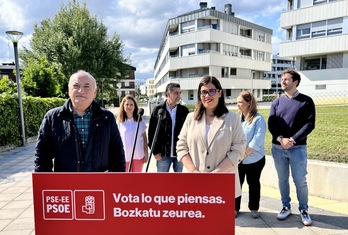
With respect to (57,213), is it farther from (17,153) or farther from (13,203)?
(17,153)

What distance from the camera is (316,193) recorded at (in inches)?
170

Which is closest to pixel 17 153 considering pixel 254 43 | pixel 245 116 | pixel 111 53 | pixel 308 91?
pixel 245 116

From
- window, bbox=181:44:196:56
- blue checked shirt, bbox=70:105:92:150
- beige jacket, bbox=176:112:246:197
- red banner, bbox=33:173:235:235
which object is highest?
window, bbox=181:44:196:56

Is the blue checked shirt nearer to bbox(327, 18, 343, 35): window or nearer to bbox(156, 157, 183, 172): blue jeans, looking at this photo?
bbox(156, 157, 183, 172): blue jeans

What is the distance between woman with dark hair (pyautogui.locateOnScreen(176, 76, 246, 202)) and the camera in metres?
2.46

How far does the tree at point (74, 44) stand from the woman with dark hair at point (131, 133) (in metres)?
17.6

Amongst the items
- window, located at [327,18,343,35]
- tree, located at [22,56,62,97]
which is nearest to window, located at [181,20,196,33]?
window, located at [327,18,343,35]

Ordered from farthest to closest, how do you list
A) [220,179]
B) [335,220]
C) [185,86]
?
1. [185,86]
2. [335,220]
3. [220,179]

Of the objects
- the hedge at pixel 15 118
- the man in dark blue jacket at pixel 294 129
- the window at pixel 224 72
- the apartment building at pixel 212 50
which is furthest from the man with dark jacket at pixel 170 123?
the window at pixel 224 72

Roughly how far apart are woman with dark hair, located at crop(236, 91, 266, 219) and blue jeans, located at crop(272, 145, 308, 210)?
0.80 feet

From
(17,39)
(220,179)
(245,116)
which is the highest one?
(17,39)

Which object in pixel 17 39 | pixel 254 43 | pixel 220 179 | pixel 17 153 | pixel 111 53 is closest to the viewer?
pixel 220 179

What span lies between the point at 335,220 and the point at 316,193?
84 cm

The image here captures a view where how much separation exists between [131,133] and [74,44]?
19407 millimetres
